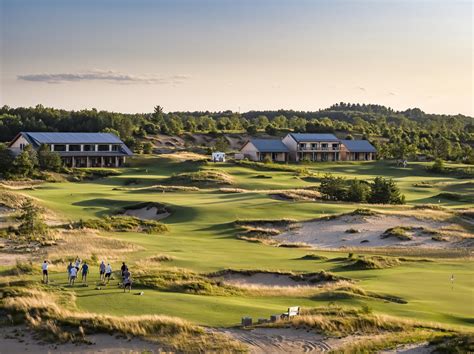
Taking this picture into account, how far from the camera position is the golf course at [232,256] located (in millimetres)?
27938

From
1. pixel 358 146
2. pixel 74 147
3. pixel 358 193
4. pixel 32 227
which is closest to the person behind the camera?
pixel 32 227

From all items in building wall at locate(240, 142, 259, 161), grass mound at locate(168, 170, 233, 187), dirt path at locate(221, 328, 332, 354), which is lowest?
dirt path at locate(221, 328, 332, 354)

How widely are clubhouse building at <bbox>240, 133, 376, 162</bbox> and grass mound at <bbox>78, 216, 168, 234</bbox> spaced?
7312cm

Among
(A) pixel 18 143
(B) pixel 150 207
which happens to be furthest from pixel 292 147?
(B) pixel 150 207

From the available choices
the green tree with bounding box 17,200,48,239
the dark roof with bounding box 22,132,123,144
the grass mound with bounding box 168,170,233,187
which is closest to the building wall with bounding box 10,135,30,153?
the dark roof with bounding box 22,132,123,144

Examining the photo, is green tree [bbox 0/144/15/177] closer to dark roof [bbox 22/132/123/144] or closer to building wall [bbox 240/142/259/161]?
dark roof [bbox 22/132/123/144]

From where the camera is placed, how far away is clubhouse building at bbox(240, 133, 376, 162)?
5276 inches

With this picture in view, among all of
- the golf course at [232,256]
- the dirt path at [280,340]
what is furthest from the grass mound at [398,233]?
the dirt path at [280,340]

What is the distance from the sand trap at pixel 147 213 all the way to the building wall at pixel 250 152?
66363mm

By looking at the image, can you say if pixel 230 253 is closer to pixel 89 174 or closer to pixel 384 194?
pixel 384 194

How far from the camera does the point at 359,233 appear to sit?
56719 mm

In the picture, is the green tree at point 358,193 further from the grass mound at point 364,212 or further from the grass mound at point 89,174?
the grass mound at point 89,174

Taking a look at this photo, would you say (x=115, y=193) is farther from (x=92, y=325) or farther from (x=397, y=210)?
(x=92, y=325)

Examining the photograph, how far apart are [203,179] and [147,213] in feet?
83.7
